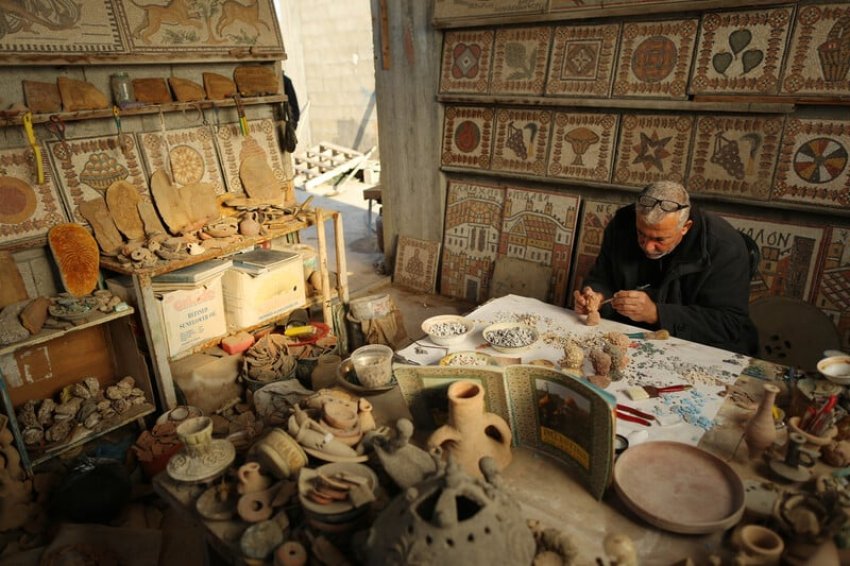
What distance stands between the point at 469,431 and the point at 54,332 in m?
2.57

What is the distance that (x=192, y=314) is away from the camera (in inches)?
146

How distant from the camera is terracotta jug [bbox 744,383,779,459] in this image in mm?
1883

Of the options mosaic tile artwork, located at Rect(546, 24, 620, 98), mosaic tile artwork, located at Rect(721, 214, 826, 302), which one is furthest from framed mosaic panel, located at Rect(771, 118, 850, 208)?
mosaic tile artwork, located at Rect(546, 24, 620, 98)

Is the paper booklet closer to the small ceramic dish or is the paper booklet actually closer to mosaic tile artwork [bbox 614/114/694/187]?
the small ceramic dish

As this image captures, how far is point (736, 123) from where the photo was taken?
155 inches

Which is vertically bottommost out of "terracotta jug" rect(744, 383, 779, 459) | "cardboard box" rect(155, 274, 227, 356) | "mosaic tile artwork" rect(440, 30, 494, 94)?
"cardboard box" rect(155, 274, 227, 356)

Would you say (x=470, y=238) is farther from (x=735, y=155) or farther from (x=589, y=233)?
(x=735, y=155)

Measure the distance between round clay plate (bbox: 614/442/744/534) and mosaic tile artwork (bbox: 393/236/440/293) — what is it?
406 centimetres

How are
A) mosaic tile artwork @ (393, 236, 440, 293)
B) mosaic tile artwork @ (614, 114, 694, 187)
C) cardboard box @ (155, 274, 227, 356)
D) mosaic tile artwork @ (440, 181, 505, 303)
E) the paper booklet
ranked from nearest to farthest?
the paper booklet → cardboard box @ (155, 274, 227, 356) → mosaic tile artwork @ (614, 114, 694, 187) → mosaic tile artwork @ (440, 181, 505, 303) → mosaic tile artwork @ (393, 236, 440, 293)

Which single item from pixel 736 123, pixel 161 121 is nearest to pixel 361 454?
pixel 161 121

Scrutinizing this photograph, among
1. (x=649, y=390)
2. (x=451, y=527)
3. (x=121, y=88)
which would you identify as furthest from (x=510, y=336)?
(x=121, y=88)

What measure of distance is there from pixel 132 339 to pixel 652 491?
3194mm

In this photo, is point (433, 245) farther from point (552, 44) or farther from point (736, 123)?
point (736, 123)

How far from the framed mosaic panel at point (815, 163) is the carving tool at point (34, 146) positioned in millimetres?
4785
